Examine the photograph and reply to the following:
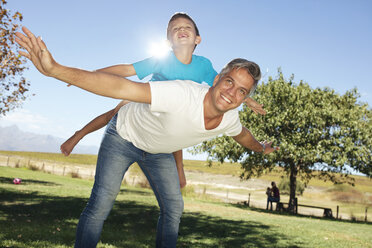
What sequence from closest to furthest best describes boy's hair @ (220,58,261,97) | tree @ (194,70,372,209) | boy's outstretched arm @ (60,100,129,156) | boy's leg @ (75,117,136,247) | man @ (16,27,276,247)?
man @ (16,27,276,247), boy's hair @ (220,58,261,97), boy's leg @ (75,117,136,247), boy's outstretched arm @ (60,100,129,156), tree @ (194,70,372,209)

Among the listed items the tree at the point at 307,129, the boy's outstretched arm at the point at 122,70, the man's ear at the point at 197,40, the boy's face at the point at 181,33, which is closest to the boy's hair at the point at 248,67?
the boy's outstretched arm at the point at 122,70

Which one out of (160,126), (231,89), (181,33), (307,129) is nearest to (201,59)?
(181,33)

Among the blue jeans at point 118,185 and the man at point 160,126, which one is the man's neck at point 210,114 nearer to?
the man at point 160,126

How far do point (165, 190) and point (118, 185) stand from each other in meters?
0.47

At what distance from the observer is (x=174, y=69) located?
11.6ft

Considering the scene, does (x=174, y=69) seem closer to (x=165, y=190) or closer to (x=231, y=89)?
(x=231, y=89)

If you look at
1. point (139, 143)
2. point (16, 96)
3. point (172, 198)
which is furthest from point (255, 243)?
point (16, 96)

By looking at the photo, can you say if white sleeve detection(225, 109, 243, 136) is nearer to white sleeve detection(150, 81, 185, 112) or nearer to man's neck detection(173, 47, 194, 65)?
white sleeve detection(150, 81, 185, 112)

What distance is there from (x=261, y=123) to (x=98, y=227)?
1910 centimetres

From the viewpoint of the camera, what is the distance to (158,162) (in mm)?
Result: 3105

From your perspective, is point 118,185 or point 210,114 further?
point 118,185

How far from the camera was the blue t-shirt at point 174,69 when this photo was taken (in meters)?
3.32

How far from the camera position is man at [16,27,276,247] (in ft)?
7.41

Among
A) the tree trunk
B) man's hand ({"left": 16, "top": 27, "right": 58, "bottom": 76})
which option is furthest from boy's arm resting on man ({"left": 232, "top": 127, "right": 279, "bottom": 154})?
the tree trunk
